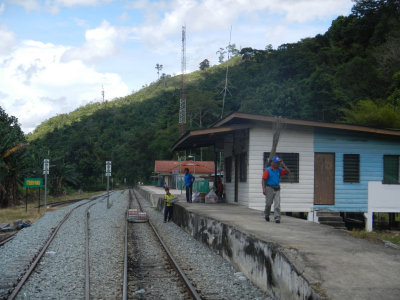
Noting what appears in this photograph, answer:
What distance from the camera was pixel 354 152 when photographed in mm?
16031

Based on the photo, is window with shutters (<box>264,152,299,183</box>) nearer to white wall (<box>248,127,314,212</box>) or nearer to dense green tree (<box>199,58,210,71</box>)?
white wall (<box>248,127,314,212</box>)

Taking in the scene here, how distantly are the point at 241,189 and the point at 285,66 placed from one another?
44.8 metres

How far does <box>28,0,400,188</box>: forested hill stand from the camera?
1731 inches

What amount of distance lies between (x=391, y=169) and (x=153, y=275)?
465 inches

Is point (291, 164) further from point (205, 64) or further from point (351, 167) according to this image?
point (205, 64)

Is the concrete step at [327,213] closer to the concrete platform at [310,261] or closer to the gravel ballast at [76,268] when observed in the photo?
the concrete platform at [310,261]

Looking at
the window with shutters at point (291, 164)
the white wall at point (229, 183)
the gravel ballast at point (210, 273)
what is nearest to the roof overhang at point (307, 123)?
the window with shutters at point (291, 164)

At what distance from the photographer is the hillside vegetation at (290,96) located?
1731 inches

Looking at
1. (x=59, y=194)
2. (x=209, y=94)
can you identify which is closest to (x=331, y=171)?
(x=59, y=194)

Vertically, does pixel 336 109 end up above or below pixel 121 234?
above

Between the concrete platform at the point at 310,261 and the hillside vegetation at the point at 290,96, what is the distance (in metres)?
24.7

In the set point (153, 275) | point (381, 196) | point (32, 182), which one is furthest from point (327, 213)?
point (32, 182)

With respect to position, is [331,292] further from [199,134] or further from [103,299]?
[199,134]

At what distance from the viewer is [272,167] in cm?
1001
